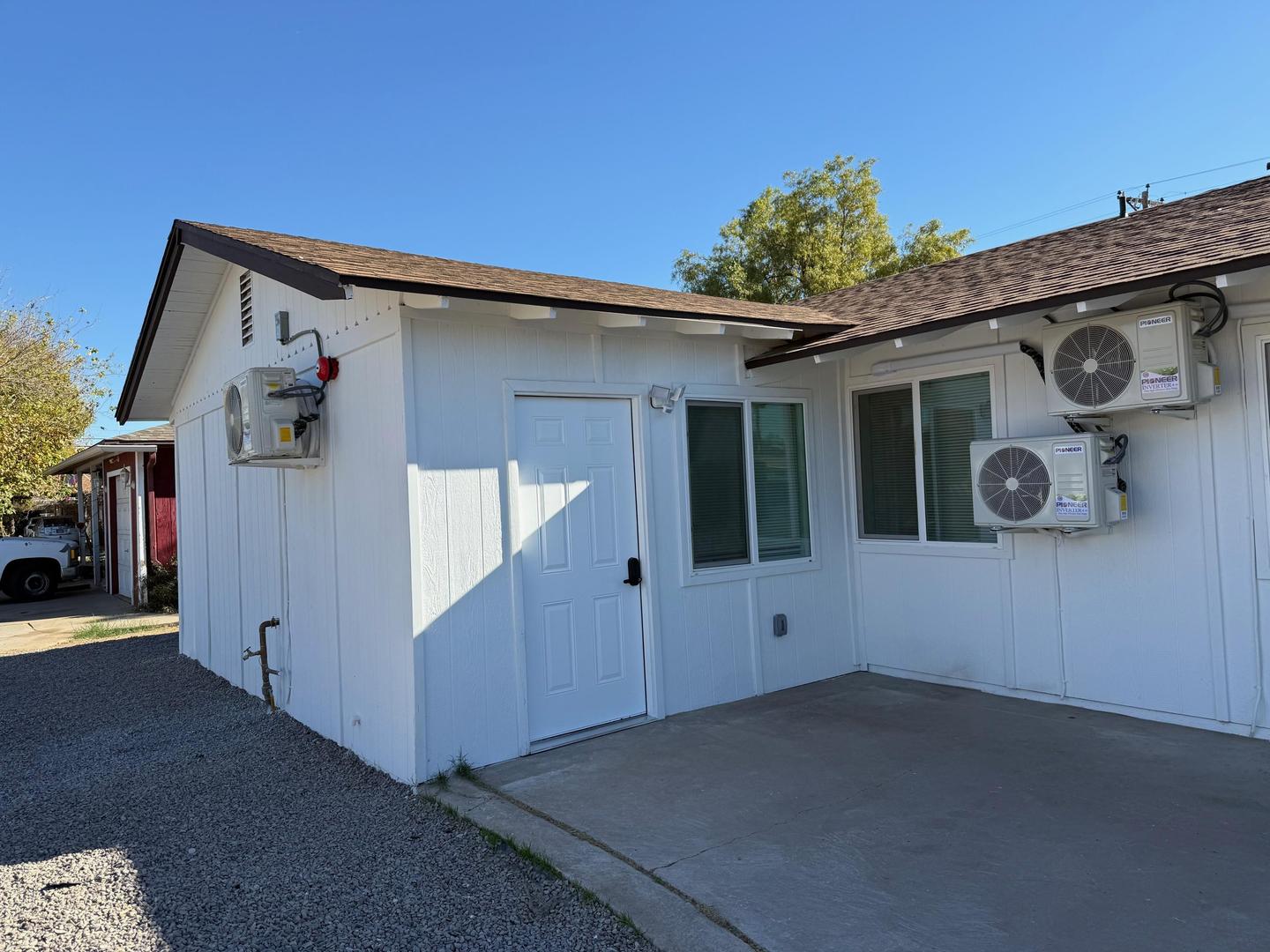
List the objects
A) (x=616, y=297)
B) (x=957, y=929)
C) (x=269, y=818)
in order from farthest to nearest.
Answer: (x=616, y=297), (x=269, y=818), (x=957, y=929)

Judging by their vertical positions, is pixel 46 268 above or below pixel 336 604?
above

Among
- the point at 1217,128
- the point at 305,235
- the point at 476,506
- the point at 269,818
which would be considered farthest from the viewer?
the point at 1217,128

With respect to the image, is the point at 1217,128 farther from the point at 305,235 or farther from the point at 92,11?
the point at 92,11

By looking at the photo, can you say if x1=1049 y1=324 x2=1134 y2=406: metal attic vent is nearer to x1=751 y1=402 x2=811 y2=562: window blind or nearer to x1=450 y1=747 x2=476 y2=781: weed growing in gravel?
x1=751 y1=402 x2=811 y2=562: window blind

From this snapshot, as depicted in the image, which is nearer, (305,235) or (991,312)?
(991,312)

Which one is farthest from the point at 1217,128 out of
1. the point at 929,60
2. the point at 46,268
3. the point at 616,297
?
the point at 46,268

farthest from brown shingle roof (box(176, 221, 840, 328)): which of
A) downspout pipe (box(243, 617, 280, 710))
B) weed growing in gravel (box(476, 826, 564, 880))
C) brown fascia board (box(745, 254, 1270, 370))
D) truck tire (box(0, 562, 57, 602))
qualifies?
truck tire (box(0, 562, 57, 602))

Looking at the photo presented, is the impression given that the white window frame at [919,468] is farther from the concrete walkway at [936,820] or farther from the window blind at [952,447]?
the concrete walkway at [936,820]

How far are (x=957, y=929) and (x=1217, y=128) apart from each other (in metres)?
19.8

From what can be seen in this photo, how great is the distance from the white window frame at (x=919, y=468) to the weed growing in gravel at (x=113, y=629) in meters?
9.92

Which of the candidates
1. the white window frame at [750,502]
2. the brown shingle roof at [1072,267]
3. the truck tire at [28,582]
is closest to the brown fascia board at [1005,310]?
the brown shingle roof at [1072,267]

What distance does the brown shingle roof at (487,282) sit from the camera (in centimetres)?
440

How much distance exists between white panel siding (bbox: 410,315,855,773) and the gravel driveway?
76 centimetres

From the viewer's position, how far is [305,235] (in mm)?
6293
